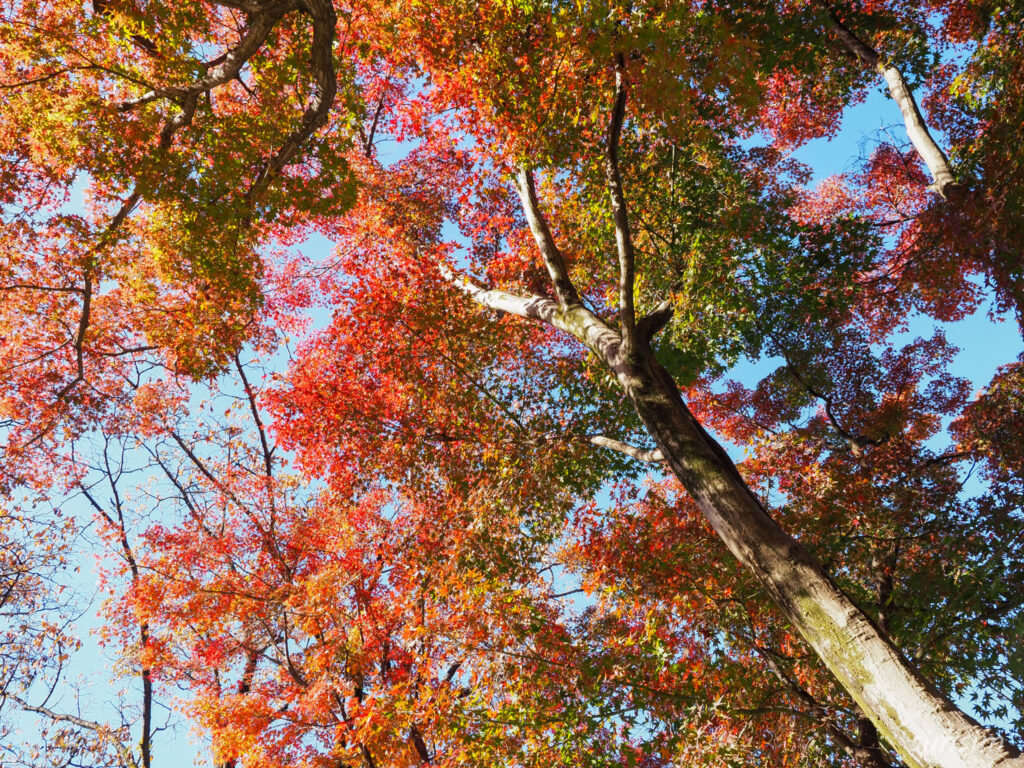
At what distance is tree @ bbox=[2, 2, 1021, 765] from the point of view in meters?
5.01

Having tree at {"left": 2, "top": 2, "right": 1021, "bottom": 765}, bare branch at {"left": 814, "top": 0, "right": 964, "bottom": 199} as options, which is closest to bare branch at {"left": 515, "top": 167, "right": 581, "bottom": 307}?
tree at {"left": 2, "top": 2, "right": 1021, "bottom": 765}

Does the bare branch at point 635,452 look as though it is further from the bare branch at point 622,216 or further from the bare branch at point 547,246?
the bare branch at point 547,246

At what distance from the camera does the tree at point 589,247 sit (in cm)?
501

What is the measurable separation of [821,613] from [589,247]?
5.96 m

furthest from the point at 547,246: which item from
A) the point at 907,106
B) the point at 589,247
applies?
the point at 907,106

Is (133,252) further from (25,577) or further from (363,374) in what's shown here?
(25,577)

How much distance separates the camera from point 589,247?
27.2 feet

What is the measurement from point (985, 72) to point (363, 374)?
946 centimetres

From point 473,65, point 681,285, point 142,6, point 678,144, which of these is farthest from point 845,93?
point 142,6

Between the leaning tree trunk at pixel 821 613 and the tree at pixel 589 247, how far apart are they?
0.02 metres

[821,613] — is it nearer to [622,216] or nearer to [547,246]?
[622,216]

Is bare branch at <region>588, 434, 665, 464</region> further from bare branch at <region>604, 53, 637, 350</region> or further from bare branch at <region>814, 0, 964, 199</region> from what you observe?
bare branch at <region>814, 0, 964, 199</region>

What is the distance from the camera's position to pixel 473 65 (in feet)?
24.1

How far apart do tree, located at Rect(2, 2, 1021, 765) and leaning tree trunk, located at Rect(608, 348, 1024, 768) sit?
0.02 meters
